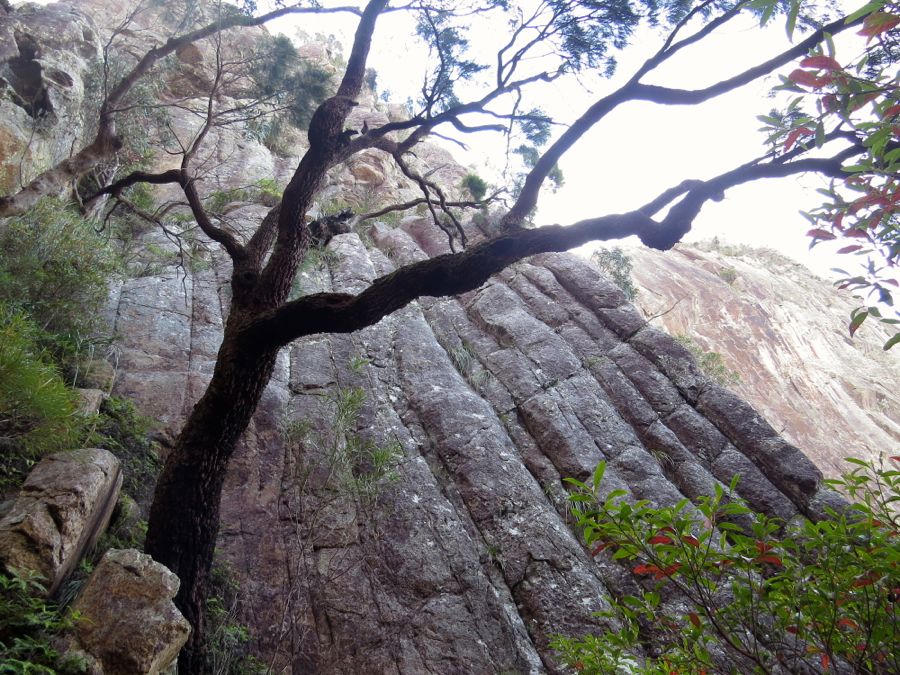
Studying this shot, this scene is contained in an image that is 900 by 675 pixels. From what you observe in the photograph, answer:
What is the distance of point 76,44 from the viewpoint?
8961mm

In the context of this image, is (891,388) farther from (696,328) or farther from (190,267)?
(190,267)

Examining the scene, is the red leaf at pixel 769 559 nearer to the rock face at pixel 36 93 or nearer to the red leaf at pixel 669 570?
the red leaf at pixel 669 570

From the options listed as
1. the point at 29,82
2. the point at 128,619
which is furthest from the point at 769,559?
the point at 29,82

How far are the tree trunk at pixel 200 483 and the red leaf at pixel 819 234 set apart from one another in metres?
3.81

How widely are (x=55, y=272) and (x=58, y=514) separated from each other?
347cm

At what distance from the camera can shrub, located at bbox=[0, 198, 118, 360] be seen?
5.37 metres

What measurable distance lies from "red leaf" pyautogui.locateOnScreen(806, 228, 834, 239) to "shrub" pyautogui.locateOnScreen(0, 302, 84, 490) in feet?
14.7

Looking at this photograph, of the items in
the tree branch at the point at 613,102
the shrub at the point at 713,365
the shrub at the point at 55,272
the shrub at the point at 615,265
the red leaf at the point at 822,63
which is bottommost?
the red leaf at the point at 822,63

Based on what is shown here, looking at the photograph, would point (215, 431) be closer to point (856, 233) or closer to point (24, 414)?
point (24, 414)

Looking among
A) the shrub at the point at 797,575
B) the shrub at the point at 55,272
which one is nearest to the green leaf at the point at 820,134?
the shrub at the point at 797,575

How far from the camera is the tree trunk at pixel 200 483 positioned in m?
4.13

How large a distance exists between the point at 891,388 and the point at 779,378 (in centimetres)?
454

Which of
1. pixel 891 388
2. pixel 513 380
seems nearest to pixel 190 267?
pixel 513 380

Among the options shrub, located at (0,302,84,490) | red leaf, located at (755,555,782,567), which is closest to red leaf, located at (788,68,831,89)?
red leaf, located at (755,555,782,567)
